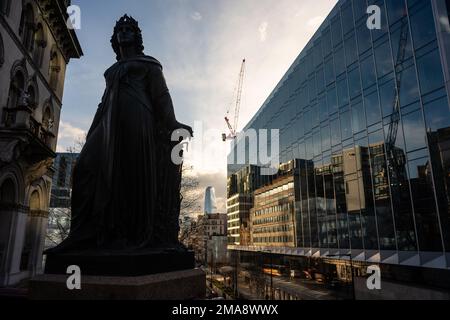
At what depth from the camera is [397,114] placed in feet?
66.2

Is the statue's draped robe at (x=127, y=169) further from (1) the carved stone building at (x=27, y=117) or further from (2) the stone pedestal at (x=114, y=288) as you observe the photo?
(1) the carved stone building at (x=27, y=117)

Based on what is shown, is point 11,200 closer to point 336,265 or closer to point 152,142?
point 152,142

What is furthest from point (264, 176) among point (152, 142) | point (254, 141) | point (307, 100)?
point (152, 142)

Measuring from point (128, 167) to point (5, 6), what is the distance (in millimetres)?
18414

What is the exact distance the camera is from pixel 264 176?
4788cm

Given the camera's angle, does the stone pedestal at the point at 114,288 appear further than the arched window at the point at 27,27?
No

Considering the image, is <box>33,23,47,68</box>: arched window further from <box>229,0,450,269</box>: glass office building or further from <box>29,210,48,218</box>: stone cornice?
<box>229,0,450,269</box>: glass office building

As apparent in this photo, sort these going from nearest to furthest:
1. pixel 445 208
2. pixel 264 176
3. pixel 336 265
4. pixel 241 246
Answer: pixel 445 208, pixel 336 265, pixel 264 176, pixel 241 246

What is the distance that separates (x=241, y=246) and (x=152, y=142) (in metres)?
58.4

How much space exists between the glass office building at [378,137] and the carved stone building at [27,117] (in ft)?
74.3

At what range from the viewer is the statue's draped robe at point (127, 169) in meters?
4.22

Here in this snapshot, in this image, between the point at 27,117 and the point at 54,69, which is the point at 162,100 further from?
the point at 54,69

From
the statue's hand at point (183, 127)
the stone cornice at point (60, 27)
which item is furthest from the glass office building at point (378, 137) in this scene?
the stone cornice at point (60, 27)
